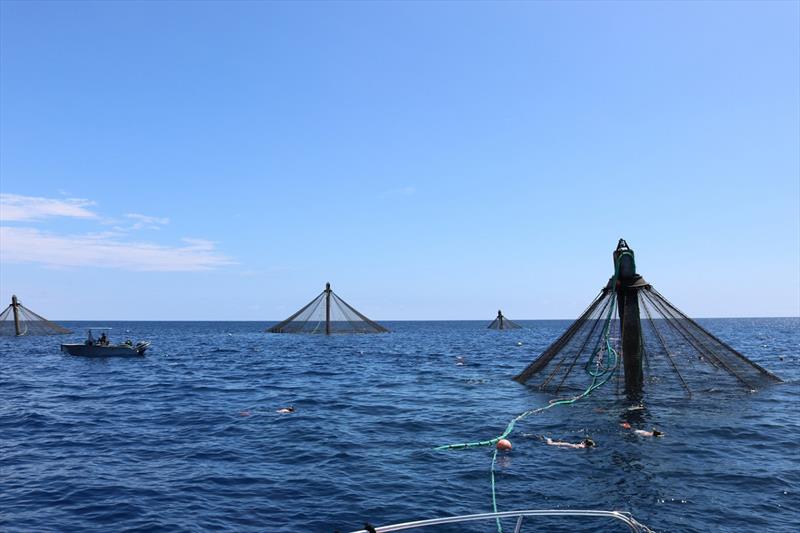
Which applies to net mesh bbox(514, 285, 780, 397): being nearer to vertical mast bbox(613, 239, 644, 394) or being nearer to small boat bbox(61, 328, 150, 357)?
vertical mast bbox(613, 239, 644, 394)

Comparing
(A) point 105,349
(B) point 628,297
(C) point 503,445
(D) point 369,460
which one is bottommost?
(D) point 369,460

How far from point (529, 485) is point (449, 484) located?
7.64 ft

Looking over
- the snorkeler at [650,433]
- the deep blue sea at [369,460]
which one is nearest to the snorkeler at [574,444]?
the deep blue sea at [369,460]

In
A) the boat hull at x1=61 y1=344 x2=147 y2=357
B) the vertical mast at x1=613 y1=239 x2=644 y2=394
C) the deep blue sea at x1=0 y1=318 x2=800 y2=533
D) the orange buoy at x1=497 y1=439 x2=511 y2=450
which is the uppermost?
the vertical mast at x1=613 y1=239 x2=644 y2=394

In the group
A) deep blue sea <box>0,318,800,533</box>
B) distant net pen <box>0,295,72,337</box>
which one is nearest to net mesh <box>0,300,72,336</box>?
distant net pen <box>0,295,72,337</box>

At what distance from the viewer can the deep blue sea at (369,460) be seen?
45.8 ft

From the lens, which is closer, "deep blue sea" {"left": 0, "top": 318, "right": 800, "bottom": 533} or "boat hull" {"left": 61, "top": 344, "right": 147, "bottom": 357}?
"deep blue sea" {"left": 0, "top": 318, "right": 800, "bottom": 533}

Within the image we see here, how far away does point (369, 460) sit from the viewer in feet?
61.6

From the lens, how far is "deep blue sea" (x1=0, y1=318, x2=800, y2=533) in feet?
45.8

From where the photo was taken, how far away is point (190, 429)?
77.9 ft

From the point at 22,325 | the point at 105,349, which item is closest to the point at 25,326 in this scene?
the point at 22,325

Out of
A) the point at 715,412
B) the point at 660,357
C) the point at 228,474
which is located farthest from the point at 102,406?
the point at 660,357

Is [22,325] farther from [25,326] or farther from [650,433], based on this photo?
[650,433]

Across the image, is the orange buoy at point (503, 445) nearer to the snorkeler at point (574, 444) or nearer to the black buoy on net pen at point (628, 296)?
the snorkeler at point (574, 444)
